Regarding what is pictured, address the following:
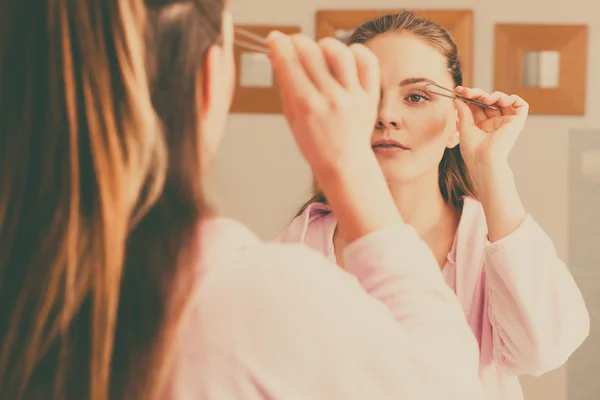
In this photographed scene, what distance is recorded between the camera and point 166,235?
354mm

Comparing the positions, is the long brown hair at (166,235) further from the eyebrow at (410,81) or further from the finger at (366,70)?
the eyebrow at (410,81)

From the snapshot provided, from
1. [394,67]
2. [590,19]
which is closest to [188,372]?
[394,67]

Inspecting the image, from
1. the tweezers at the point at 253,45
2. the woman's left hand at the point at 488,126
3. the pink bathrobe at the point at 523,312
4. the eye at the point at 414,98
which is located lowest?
the pink bathrobe at the point at 523,312

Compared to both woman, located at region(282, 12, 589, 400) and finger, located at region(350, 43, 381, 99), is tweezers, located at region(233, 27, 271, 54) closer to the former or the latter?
finger, located at region(350, 43, 381, 99)

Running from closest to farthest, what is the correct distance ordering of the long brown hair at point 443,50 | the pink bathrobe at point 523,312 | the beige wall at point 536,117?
1. the pink bathrobe at point 523,312
2. the long brown hair at point 443,50
3. the beige wall at point 536,117

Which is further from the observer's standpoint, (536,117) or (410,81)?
(536,117)

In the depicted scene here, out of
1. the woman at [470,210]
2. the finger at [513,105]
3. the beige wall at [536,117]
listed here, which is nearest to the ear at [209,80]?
the woman at [470,210]

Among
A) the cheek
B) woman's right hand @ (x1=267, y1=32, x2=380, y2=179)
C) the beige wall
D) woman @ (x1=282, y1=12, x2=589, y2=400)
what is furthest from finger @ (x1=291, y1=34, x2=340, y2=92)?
the beige wall

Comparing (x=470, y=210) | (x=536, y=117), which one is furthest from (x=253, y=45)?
(x=536, y=117)

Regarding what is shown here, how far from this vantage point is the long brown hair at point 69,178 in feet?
1.09

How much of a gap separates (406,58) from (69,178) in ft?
2.05

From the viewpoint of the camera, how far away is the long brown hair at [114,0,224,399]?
34 centimetres

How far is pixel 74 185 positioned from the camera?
0.33 metres

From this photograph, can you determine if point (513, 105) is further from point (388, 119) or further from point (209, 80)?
point (209, 80)
